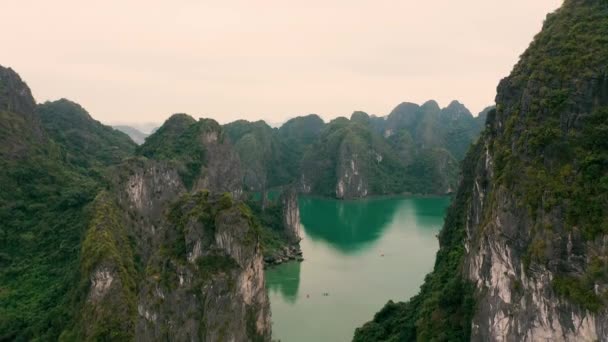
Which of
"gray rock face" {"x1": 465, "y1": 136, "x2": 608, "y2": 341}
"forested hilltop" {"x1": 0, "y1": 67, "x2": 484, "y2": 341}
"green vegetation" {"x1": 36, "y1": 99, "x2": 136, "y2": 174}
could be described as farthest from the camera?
"green vegetation" {"x1": 36, "y1": 99, "x2": 136, "y2": 174}

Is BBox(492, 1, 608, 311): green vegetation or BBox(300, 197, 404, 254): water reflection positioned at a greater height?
BBox(492, 1, 608, 311): green vegetation

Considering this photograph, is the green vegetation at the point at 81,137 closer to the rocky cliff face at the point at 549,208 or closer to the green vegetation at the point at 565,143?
the rocky cliff face at the point at 549,208

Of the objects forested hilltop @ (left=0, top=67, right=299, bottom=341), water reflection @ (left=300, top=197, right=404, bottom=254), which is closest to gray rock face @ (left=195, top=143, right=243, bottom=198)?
forested hilltop @ (left=0, top=67, right=299, bottom=341)

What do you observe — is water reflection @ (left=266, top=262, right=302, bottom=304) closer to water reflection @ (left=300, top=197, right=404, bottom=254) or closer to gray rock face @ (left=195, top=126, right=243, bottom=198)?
water reflection @ (left=300, top=197, right=404, bottom=254)

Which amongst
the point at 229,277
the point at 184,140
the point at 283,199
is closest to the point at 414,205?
the point at 283,199

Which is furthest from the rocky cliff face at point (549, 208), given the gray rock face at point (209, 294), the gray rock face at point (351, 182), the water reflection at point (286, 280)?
the gray rock face at point (351, 182)

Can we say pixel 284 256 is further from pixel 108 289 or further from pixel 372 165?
pixel 372 165

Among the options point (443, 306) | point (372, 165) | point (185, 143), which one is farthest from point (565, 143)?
point (372, 165)
